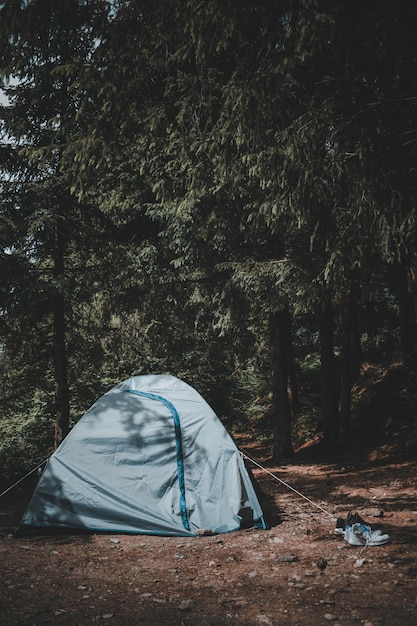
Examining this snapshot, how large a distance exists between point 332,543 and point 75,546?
3003 mm

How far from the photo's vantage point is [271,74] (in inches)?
217

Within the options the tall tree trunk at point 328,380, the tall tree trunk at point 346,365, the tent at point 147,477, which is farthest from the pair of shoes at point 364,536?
the tall tree trunk at point 346,365

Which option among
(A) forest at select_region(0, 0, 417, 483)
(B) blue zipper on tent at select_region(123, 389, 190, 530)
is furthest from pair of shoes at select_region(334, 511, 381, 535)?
(A) forest at select_region(0, 0, 417, 483)

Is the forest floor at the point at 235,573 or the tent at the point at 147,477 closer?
the forest floor at the point at 235,573

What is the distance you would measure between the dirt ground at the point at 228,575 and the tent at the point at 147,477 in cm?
26

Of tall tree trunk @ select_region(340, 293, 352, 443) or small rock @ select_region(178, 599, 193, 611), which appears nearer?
small rock @ select_region(178, 599, 193, 611)

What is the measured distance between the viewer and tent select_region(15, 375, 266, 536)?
22.0ft

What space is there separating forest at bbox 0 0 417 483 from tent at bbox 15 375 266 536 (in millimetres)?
2895

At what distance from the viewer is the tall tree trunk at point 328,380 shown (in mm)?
12180

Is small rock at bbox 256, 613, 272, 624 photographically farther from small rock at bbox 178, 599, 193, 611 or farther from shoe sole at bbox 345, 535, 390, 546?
shoe sole at bbox 345, 535, 390, 546

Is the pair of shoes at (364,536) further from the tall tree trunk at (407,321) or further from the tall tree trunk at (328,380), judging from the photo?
the tall tree trunk at (407,321)

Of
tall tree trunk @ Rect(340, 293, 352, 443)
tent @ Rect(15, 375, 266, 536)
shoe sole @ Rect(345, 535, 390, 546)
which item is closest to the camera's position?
shoe sole @ Rect(345, 535, 390, 546)

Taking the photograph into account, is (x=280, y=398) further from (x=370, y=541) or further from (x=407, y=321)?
(x=370, y=541)

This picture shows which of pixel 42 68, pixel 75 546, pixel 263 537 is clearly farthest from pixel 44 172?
pixel 263 537
